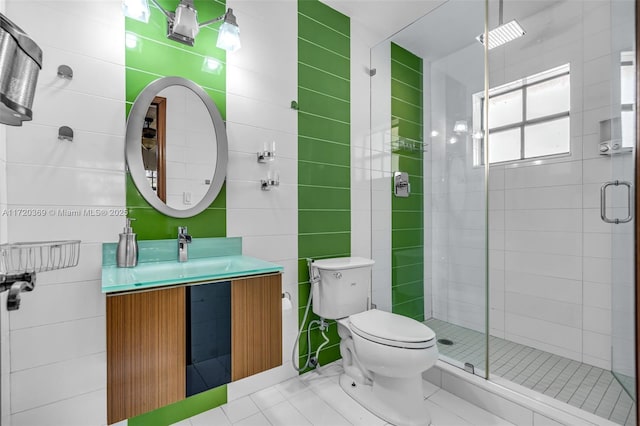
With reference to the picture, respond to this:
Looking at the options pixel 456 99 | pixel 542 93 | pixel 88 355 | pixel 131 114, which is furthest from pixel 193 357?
pixel 542 93

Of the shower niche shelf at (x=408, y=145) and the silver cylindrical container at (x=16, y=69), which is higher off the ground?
the shower niche shelf at (x=408, y=145)

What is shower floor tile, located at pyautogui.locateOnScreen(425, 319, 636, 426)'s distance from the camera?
5.37ft

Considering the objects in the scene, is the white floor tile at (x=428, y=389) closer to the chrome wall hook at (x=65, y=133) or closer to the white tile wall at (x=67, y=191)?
the white tile wall at (x=67, y=191)

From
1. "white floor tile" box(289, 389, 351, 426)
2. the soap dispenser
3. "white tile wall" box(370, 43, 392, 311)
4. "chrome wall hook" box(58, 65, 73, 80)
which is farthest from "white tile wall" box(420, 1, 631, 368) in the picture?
"chrome wall hook" box(58, 65, 73, 80)

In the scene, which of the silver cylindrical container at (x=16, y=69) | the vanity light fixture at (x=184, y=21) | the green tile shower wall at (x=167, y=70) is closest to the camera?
the silver cylindrical container at (x=16, y=69)

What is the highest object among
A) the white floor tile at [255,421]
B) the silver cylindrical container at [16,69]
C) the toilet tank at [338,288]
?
the silver cylindrical container at [16,69]

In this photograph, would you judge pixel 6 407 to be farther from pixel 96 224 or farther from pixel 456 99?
pixel 456 99

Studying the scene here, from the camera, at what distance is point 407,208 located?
266cm

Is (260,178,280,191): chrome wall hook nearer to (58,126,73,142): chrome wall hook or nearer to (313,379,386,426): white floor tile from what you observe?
(58,126,73,142): chrome wall hook

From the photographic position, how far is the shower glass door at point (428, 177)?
7.64ft

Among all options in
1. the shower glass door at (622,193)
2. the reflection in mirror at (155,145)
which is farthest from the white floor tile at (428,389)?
the reflection in mirror at (155,145)

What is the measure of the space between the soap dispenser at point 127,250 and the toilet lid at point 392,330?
1.23 meters

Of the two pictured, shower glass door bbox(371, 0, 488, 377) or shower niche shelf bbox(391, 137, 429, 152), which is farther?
shower niche shelf bbox(391, 137, 429, 152)

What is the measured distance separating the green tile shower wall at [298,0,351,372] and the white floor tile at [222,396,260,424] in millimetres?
453
